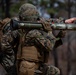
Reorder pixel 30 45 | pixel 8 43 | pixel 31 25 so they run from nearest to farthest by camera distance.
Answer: pixel 31 25 → pixel 30 45 → pixel 8 43

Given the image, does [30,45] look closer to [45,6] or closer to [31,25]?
→ [31,25]

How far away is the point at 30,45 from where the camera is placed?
7.32 meters

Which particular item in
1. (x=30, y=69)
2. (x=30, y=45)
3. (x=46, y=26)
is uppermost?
(x=46, y=26)

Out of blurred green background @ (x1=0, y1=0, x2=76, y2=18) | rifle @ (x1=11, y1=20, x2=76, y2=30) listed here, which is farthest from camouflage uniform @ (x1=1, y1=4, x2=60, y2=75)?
blurred green background @ (x1=0, y1=0, x2=76, y2=18)

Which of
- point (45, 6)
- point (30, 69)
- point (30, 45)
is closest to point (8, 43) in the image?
point (30, 45)

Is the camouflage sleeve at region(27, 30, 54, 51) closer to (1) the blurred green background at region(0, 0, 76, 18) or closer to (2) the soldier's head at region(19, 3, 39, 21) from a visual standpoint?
(2) the soldier's head at region(19, 3, 39, 21)

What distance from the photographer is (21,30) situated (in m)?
7.40

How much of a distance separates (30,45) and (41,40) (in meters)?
0.19

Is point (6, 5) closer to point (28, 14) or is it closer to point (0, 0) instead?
point (0, 0)

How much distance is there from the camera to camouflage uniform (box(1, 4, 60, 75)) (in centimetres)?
727

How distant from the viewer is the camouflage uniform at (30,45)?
7.27 m

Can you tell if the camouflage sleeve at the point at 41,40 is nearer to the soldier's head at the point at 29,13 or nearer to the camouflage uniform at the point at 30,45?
the camouflage uniform at the point at 30,45

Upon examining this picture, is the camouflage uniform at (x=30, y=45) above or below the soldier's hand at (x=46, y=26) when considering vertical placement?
below

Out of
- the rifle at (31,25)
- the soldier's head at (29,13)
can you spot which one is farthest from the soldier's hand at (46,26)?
the soldier's head at (29,13)
